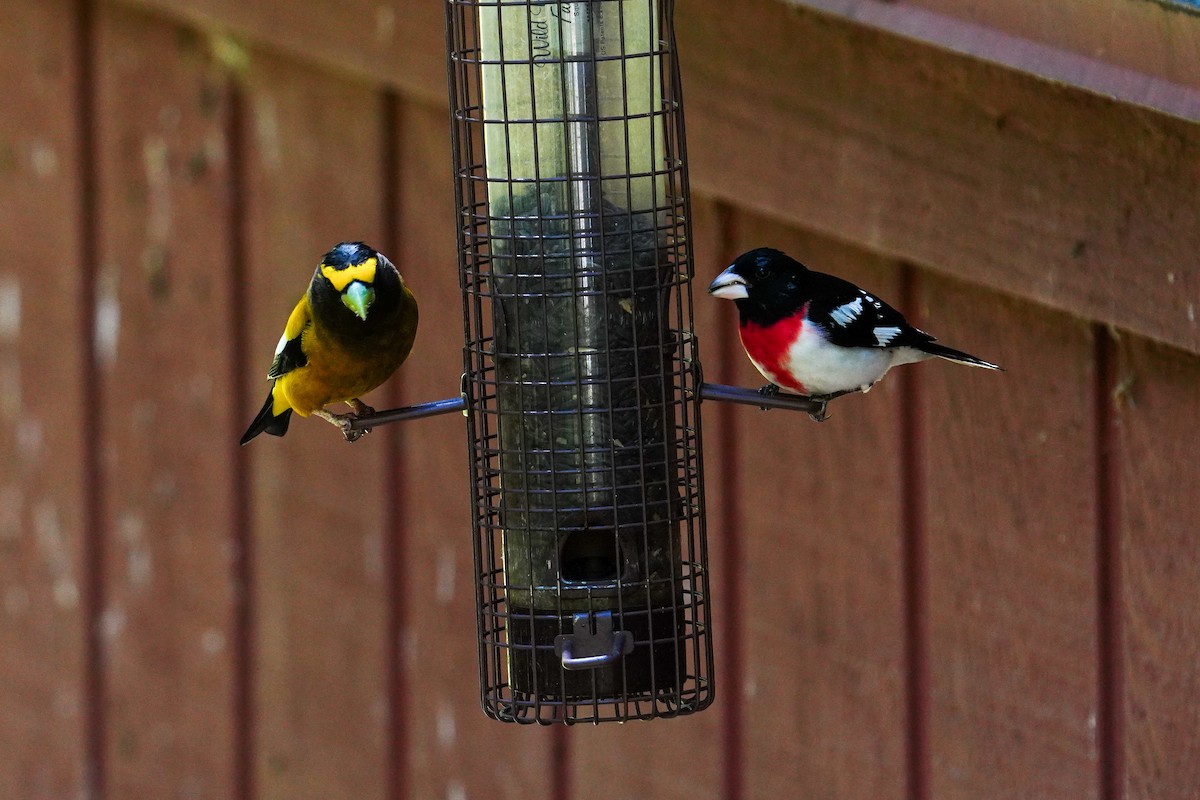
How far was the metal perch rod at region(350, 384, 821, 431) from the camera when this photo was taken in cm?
290

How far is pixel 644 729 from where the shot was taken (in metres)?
3.87

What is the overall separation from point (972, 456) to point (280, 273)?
68.4 inches

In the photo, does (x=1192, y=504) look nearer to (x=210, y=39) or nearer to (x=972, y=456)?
(x=972, y=456)

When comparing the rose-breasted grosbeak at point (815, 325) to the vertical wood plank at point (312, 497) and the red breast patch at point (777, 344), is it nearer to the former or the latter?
the red breast patch at point (777, 344)

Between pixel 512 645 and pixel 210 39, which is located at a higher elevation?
pixel 210 39

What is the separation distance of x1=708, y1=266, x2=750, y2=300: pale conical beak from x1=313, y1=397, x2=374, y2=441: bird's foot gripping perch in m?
0.73

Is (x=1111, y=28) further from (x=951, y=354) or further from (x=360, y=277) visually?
(x=360, y=277)

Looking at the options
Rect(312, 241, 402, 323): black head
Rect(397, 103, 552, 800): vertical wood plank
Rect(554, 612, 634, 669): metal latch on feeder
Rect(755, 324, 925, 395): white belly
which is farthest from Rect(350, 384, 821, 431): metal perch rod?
Rect(397, 103, 552, 800): vertical wood plank

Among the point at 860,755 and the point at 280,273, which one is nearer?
the point at 860,755

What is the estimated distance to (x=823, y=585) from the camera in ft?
11.8

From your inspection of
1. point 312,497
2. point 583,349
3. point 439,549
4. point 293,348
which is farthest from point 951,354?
point 312,497

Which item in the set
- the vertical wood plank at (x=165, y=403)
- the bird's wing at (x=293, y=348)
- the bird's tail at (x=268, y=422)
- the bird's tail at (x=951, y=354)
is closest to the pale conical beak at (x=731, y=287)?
the bird's tail at (x=951, y=354)

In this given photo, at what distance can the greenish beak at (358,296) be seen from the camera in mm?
3207

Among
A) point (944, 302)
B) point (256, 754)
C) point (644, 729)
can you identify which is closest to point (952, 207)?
point (944, 302)
